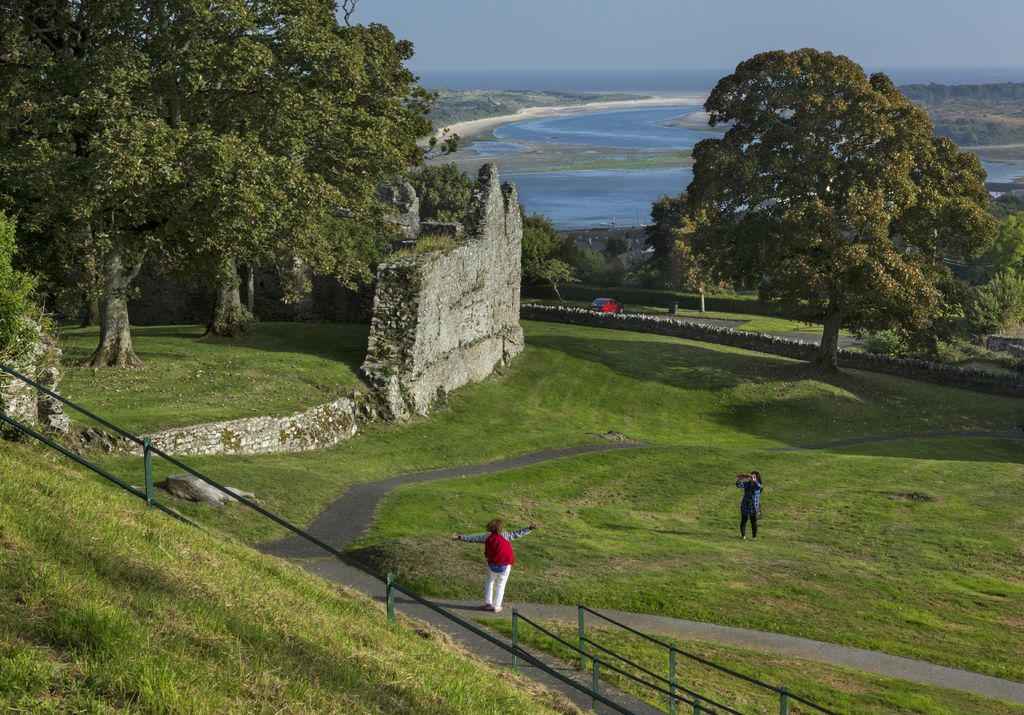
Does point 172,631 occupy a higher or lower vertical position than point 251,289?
lower

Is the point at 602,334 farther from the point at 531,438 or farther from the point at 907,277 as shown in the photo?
the point at 531,438

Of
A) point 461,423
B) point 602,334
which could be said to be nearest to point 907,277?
point 602,334

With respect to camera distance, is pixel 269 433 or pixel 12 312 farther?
pixel 269 433

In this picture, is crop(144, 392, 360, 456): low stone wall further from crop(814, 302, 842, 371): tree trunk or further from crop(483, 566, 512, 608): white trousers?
crop(814, 302, 842, 371): tree trunk

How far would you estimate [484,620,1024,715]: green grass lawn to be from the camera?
20.5m

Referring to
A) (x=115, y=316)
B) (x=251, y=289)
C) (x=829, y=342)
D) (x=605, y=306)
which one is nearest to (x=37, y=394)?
(x=115, y=316)

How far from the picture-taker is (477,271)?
169ft

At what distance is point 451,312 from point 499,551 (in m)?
25.9

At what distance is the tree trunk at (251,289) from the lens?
55.8 metres

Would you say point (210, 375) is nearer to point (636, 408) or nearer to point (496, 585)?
point (496, 585)

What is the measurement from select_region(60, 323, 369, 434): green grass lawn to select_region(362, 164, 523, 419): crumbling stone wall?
192 cm

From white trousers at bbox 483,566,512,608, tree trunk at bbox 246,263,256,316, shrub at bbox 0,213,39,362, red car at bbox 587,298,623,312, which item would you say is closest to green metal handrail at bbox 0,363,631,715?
white trousers at bbox 483,566,512,608

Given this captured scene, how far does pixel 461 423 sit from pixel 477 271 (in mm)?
9237

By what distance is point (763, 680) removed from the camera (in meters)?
21.0
